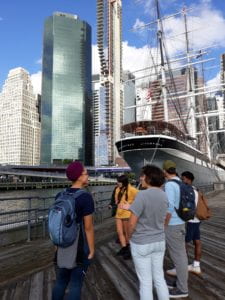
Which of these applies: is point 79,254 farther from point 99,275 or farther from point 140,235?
point 99,275

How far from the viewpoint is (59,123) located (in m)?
156

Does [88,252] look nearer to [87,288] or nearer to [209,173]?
[87,288]

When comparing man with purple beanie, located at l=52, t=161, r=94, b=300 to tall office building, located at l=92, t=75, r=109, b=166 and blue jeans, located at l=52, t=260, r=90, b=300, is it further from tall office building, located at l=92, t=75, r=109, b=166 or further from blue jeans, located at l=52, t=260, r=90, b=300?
tall office building, located at l=92, t=75, r=109, b=166

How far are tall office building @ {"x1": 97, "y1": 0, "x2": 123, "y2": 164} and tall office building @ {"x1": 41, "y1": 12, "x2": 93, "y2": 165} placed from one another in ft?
32.9

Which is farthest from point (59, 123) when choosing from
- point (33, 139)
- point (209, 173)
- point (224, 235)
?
point (224, 235)

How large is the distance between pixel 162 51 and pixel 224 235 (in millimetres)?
44712

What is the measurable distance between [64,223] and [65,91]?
158 metres

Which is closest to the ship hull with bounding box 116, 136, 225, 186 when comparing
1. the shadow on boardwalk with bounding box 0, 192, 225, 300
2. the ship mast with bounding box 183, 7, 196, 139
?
the ship mast with bounding box 183, 7, 196, 139

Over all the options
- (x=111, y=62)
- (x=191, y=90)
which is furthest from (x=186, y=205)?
(x=111, y=62)

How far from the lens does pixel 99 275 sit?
528 centimetres

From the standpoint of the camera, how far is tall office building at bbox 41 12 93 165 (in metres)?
156

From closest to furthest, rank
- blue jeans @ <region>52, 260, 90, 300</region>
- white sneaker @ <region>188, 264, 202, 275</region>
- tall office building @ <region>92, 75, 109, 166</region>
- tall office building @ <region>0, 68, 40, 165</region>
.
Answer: blue jeans @ <region>52, 260, 90, 300</region> → white sneaker @ <region>188, 264, 202, 275</region> → tall office building @ <region>92, 75, 109, 166</region> → tall office building @ <region>0, 68, 40, 165</region>

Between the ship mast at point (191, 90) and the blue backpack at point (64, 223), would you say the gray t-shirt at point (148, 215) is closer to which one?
the blue backpack at point (64, 223)

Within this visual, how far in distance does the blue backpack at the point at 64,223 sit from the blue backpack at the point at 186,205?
1.83 metres
